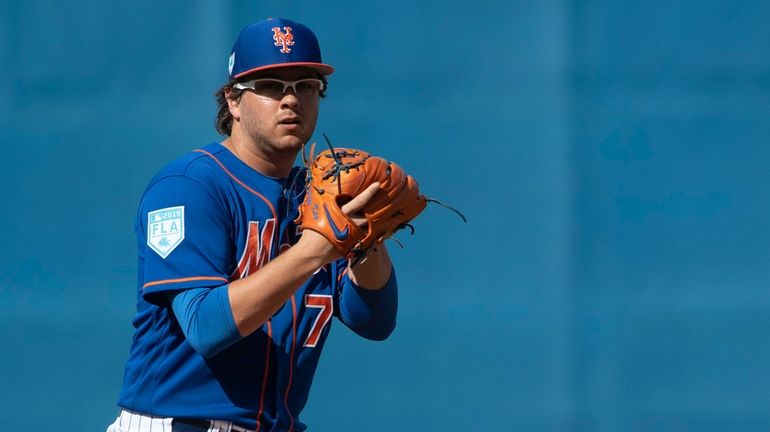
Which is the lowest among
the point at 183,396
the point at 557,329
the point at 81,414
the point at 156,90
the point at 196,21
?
the point at 81,414

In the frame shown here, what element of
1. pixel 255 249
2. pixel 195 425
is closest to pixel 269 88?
pixel 255 249

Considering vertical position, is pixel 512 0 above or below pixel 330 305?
above

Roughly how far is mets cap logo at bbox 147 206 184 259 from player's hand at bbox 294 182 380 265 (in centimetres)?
24

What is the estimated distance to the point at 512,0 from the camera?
3.64 metres

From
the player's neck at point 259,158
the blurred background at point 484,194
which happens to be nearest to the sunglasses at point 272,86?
the player's neck at point 259,158

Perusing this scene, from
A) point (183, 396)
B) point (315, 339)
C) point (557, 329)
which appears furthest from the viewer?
point (557, 329)

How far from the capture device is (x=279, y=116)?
90.5 inches

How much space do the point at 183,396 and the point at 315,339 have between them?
0.31 meters

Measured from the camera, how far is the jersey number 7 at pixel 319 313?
2330 millimetres

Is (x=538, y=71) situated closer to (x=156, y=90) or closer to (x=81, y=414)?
(x=156, y=90)

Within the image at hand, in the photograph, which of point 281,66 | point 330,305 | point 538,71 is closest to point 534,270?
point 538,71

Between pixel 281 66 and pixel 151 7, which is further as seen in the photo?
pixel 151 7

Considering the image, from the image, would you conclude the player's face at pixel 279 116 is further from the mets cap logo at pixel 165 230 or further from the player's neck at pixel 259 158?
the mets cap logo at pixel 165 230

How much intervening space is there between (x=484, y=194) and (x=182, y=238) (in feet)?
5.72
